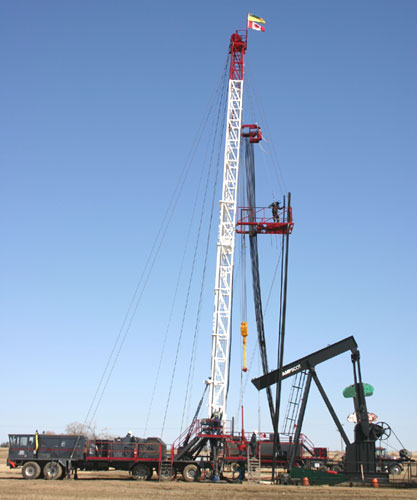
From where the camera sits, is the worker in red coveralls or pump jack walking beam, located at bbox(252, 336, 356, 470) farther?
the worker in red coveralls

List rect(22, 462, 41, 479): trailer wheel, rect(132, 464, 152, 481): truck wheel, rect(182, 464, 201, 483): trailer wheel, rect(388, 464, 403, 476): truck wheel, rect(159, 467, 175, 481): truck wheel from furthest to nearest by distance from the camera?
rect(388, 464, 403, 476): truck wheel < rect(132, 464, 152, 481): truck wheel < rect(182, 464, 201, 483): trailer wheel < rect(159, 467, 175, 481): truck wheel < rect(22, 462, 41, 479): trailer wheel

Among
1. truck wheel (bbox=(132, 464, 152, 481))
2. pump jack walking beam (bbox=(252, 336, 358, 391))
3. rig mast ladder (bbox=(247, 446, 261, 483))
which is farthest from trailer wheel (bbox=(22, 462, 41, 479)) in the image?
pump jack walking beam (bbox=(252, 336, 358, 391))

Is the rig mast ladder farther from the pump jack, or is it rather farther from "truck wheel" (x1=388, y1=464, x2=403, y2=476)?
"truck wheel" (x1=388, y1=464, x2=403, y2=476)

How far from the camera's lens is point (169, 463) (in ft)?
109

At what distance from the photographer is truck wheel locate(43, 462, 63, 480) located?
32.4 metres

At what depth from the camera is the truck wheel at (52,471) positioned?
3244cm

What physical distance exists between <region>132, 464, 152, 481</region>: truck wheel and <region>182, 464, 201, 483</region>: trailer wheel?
185 centimetres

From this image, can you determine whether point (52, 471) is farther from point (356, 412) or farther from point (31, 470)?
point (356, 412)

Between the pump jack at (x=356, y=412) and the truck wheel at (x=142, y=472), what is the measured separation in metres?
7.23

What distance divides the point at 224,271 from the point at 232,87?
13.6 m

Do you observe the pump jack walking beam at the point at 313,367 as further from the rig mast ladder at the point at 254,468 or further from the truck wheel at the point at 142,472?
the truck wheel at the point at 142,472

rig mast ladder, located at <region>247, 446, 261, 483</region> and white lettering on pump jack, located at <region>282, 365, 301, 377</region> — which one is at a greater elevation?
white lettering on pump jack, located at <region>282, 365, 301, 377</region>

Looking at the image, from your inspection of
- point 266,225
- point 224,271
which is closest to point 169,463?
point 224,271

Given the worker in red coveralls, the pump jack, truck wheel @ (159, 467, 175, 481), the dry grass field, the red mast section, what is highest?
the red mast section
